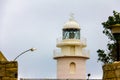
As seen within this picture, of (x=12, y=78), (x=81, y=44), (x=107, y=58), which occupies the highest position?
(x=81, y=44)

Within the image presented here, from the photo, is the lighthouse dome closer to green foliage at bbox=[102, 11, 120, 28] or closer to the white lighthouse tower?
the white lighthouse tower

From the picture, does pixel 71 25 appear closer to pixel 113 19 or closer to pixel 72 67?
pixel 72 67

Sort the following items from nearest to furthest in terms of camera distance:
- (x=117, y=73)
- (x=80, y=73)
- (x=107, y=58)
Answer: (x=117, y=73) → (x=107, y=58) → (x=80, y=73)

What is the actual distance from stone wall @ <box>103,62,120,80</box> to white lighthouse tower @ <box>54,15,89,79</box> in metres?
46.7

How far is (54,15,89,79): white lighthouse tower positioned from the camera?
67.9 metres

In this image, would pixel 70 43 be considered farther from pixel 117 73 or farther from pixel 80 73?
pixel 117 73

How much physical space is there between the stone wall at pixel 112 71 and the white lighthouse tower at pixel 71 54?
46.7m

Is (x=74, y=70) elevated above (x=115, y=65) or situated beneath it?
elevated above

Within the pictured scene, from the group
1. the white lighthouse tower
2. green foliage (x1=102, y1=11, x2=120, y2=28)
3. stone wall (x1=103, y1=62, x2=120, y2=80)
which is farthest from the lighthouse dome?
stone wall (x1=103, y1=62, x2=120, y2=80)

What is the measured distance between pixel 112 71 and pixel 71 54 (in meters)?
49.5

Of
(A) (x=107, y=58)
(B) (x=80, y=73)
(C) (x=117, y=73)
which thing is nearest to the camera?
(C) (x=117, y=73)

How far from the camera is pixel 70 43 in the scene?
228ft

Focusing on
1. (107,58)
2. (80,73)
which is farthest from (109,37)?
(80,73)

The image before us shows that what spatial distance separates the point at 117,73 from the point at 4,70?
325cm
